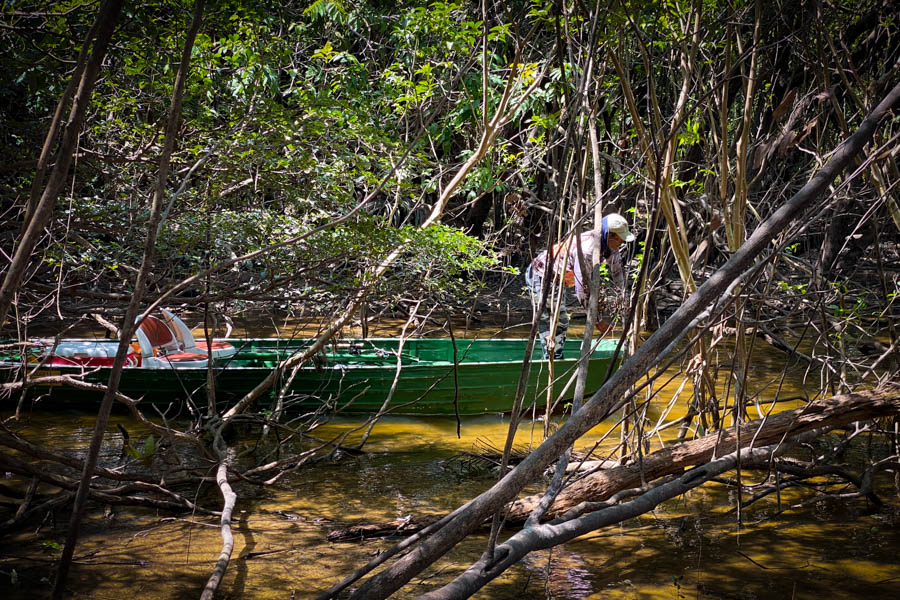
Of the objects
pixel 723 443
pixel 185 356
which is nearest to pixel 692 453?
pixel 723 443

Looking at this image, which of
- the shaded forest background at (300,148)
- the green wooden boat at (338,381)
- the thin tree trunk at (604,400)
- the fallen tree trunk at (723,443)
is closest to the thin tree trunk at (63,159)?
the thin tree trunk at (604,400)

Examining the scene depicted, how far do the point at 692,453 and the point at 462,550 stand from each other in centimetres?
126

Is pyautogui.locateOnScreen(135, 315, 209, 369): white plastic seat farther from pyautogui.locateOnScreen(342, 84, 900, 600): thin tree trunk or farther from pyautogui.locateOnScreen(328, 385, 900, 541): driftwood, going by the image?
pyautogui.locateOnScreen(342, 84, 900, 600): thin tree trunk

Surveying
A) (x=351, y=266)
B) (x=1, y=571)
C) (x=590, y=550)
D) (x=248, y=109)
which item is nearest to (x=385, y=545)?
(x=590, y=550)

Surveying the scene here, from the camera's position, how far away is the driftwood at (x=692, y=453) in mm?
3705

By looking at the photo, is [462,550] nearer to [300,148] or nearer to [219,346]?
[300,148]

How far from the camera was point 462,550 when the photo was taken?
374 cm

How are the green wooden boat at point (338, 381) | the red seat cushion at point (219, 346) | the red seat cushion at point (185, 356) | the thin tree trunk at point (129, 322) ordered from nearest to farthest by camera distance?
1. the thin tree trunk at point (129, 322)
2. the green wooden boat at point (338, 381)
3. the red seat cushion at point (185, 356)
4. the red seat cushion at point (219, 346)

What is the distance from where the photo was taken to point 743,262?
1.66 m

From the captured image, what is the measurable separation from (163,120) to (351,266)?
1536 millimetres

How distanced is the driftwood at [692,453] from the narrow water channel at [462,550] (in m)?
0.17

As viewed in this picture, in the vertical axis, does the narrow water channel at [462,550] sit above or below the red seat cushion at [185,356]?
below

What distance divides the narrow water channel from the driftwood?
170 mm

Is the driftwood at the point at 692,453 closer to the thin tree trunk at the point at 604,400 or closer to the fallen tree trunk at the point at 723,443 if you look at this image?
the fallen tree trunk at the point at 723,443
